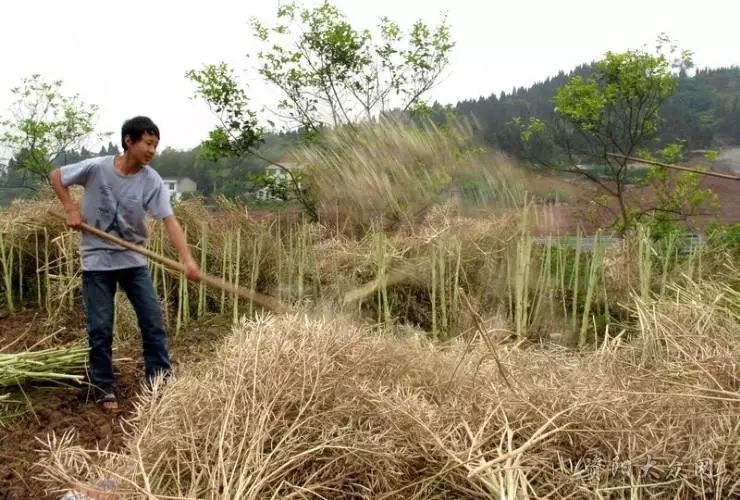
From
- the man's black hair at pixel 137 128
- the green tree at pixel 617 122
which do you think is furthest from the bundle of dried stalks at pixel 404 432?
the green tree at pixel 617 122

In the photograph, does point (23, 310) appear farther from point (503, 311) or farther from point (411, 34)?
point (411, 34)

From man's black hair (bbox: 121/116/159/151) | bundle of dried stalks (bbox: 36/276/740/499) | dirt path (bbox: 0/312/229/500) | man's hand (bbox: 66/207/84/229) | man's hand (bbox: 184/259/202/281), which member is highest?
man's black hair (bbox: 121/116/159/151)

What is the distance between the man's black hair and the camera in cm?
307

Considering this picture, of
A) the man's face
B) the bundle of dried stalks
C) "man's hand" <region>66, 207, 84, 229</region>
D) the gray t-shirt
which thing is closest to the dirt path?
the bundle of dried stalks

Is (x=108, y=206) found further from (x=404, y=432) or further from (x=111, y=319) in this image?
(x=404, y=432)

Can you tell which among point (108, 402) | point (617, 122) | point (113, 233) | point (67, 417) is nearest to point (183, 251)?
point (113, 233)

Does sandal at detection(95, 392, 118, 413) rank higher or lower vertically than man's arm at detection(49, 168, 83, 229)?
lower

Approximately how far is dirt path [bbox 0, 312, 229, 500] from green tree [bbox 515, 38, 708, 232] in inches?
162

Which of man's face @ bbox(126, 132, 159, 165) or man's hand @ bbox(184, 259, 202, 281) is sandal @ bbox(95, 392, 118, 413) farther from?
man's face @ bbox(126, 132, 159, 165)

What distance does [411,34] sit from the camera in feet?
23.1

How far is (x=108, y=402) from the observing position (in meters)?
3.15

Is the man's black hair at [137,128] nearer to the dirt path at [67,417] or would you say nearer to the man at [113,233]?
the man at [113,233]

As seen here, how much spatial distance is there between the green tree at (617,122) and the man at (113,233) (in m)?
4.29

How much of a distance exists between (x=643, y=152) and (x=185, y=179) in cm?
460
